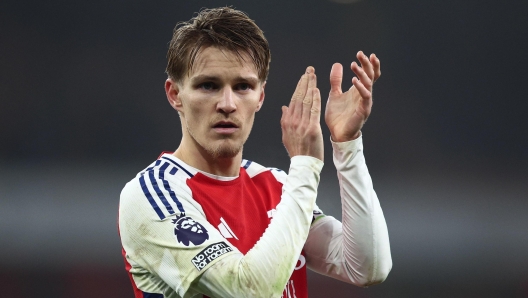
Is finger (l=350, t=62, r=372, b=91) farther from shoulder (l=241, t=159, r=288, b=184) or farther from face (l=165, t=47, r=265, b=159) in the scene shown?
shoulder (l=241, t=159, r=288, b=184)

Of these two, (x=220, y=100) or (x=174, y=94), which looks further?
(x=174, y=94)

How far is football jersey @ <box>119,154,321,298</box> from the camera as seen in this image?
185 cm

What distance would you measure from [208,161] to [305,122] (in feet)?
1.24

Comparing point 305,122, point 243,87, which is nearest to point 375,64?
point 305,122

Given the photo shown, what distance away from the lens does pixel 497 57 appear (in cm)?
673

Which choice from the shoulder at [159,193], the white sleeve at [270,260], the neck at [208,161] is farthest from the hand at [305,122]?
the shoulder at [159,193]

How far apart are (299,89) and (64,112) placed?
486 centimetres

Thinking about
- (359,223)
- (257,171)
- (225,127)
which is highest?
(225,127)

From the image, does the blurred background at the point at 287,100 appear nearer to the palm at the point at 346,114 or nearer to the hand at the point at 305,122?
the palm at the point at 346,114

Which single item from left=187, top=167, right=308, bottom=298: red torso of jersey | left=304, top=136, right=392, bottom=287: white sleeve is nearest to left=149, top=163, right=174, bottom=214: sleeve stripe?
left=187, top=167, right=308, bottom=298: red torso of jersey

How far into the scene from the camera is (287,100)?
255 inches

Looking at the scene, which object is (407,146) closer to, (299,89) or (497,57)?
(497,57)

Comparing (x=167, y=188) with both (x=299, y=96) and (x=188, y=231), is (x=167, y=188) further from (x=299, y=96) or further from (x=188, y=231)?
(x=299, y=96)

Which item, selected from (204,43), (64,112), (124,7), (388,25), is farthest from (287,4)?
(204,43)
